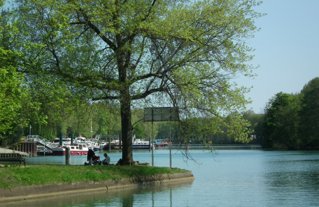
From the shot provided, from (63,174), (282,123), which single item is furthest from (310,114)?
(63,174)

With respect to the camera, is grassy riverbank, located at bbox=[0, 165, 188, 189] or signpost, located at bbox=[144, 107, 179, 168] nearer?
grassy riverbank, located at bbox=[0, 165, 188, 189]

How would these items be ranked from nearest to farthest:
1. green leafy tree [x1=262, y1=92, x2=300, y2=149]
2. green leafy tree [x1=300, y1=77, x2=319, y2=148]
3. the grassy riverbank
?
the grassy riverbank → green leafy tree [x1=300, y1=77, x2=319, y2=148] → green leafy tree [x1=262, y1=92, x2=300, y2=149]

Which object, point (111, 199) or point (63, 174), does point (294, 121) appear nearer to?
point (63, 174)

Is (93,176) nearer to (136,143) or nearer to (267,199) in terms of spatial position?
(267,199)

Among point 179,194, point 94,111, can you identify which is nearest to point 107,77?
point 94,111

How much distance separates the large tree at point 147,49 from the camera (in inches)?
931

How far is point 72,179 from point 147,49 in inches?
375

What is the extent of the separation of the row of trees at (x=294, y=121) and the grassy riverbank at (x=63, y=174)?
2838 inches

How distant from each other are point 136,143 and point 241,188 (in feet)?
375

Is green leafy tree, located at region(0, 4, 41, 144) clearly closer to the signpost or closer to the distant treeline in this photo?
the signpost

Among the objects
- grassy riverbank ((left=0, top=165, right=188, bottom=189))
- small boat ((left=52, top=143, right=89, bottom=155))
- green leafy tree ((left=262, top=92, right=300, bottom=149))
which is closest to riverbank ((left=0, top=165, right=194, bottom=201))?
grassy riverbank ((left=0, top=165, right=188, bottom=189))

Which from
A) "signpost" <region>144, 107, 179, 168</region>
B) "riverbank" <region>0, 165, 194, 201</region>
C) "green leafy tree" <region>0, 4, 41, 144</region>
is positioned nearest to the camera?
"riverbank" <region>0, 165, 194, 201</region>

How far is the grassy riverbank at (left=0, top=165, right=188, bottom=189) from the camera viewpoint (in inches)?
739

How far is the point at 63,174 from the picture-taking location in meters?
21.1
